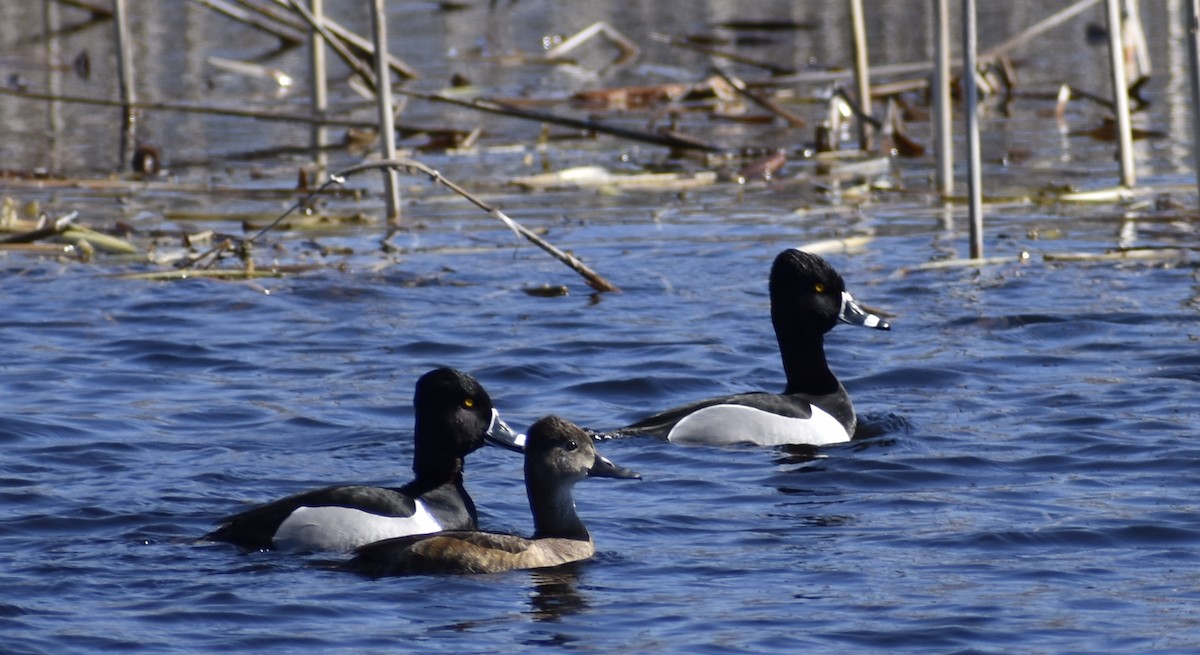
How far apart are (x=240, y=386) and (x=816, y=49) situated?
19191 mm

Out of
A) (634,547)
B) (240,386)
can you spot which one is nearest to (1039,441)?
(634,547)

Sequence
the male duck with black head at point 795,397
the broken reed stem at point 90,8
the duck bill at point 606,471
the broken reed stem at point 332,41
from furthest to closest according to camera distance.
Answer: the broken reed stem at point 90,8 < the broken reed stem at point 332,41 < the male duck with black head at point 795,397 < the duck bill at point 606,471

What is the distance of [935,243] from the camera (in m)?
15.8

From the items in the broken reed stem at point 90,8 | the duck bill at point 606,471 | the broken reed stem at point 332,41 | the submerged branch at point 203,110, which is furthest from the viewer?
the broken reed stem at point 90,8

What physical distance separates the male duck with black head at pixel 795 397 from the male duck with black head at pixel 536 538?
1.94 meters

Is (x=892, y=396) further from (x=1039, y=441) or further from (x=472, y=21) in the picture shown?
(x=472, y=21)

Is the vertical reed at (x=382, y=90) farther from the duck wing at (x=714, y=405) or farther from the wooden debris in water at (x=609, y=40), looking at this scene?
the wooden debris in water at (x=609, y=40)

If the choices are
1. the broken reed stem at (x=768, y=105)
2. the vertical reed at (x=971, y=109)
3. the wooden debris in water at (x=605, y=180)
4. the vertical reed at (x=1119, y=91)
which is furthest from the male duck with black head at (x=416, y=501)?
the broken reed stem at (x=768, y=105)

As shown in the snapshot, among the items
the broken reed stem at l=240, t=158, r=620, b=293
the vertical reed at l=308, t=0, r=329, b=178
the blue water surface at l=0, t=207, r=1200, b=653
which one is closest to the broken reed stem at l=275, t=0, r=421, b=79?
the vertical reed at l=308, t=0, r=329, b=178

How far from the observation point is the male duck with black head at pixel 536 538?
26.0 feet

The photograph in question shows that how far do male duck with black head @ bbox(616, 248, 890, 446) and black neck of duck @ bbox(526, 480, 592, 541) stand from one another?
2263 mm

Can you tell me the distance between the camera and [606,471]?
28.5 ft

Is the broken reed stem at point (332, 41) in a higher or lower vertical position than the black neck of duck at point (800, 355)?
higher

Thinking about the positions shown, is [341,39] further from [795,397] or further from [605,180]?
[795,397]
